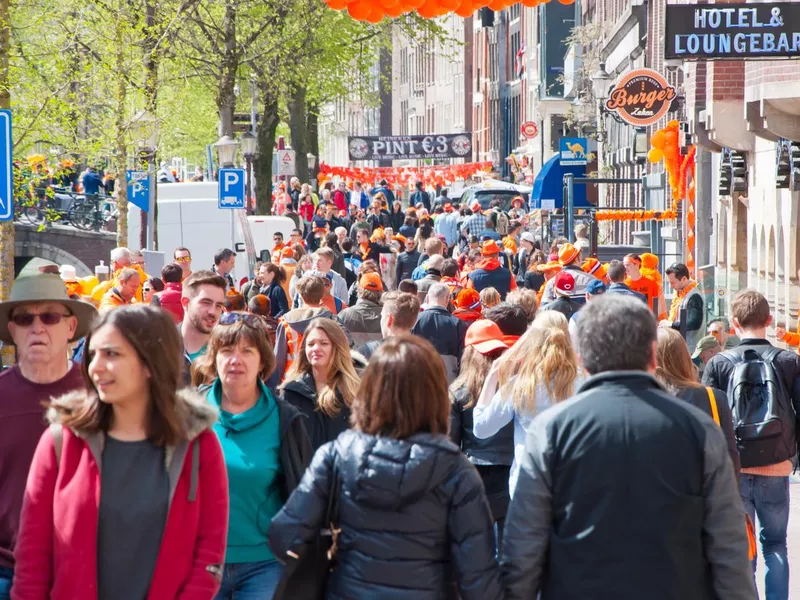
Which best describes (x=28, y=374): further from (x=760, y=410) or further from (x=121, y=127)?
(x=121, y=127)

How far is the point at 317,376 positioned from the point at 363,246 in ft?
53.8

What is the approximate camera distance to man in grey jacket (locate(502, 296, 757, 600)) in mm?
4000

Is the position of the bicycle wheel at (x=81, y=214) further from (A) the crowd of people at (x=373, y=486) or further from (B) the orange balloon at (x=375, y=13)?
(A) the crowd of people at (x=373, y=486)

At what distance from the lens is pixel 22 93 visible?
1644cm

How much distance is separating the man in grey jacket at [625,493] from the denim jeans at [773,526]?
120 inches

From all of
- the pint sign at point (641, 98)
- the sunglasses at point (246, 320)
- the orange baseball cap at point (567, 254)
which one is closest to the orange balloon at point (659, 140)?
the pint sign at point (641, 98)

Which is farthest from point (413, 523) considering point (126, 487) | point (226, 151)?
point (226, 151)

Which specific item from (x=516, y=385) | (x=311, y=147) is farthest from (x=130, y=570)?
(x=311, y=147)

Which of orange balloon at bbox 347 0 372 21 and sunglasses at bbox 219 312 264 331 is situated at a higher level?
orange balloon at bbox 347 0 372 21

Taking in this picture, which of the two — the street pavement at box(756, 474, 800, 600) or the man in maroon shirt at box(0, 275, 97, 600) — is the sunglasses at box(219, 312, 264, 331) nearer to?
the man in maroon shirt at box(0, 275, 97, 600)

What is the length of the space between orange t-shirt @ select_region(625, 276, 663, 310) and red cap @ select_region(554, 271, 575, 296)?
1167 mm

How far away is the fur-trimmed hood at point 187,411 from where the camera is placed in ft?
13.0

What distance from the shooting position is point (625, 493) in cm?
400

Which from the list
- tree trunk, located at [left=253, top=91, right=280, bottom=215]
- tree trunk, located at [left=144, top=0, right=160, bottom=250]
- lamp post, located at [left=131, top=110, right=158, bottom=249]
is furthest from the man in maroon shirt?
tree trunk, located at [left=253, top=91, right=280, bottom=215]
